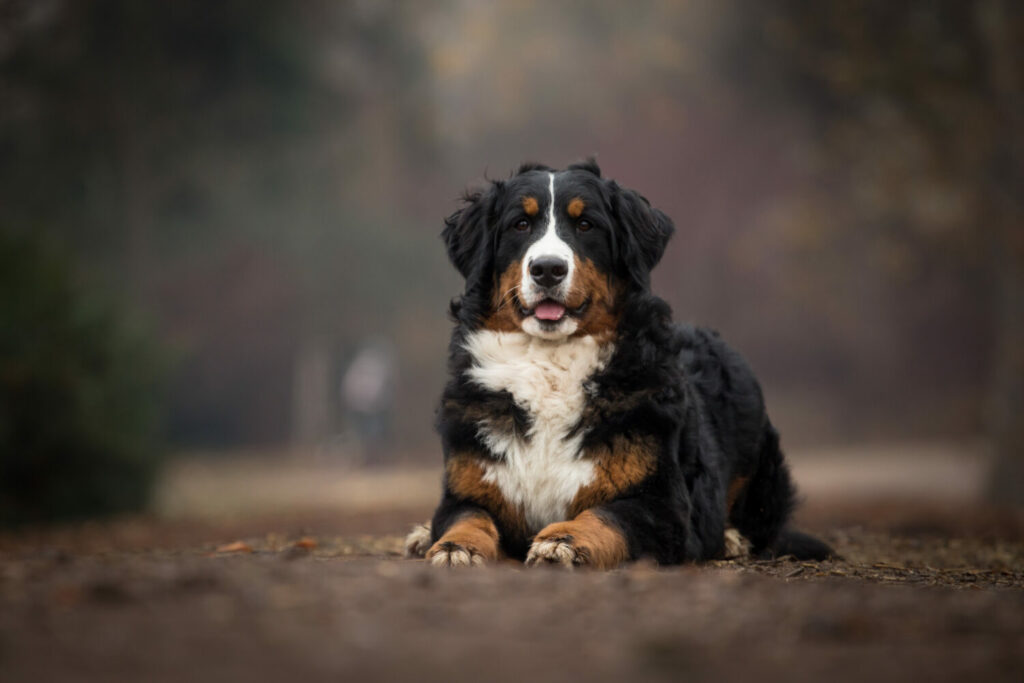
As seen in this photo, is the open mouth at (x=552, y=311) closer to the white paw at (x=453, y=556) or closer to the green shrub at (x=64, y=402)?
the white paw at (x=453, y=556)

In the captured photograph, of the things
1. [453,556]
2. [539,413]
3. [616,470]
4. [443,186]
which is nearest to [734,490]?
[616,470]

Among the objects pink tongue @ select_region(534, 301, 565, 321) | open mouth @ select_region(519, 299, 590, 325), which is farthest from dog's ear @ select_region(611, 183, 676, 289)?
pink tongue @ select_region(534, 301, 565, 321)

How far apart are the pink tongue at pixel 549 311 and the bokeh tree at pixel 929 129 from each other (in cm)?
1044

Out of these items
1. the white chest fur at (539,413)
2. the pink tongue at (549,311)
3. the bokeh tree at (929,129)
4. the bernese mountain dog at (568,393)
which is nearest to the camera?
the bernese mountain dog at (568,393)

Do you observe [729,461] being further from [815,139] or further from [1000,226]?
[815,139]

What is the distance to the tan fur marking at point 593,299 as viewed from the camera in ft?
19.9

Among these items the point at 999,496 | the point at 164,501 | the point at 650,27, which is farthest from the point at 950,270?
the point at 164,501

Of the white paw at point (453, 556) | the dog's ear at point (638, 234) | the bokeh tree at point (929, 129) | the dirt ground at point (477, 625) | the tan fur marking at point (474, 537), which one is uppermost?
the bokeh tree at point (929, 129)

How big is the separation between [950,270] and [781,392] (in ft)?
19.5

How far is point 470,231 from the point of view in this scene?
6711 millimetres

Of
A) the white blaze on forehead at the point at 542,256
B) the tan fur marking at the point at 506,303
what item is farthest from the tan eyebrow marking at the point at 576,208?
the tan fur marking at the point at 506,303

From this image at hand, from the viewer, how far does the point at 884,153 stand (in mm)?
20828

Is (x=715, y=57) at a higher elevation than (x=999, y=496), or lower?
higher

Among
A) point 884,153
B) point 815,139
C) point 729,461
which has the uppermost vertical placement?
point 815,139
